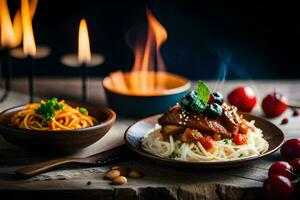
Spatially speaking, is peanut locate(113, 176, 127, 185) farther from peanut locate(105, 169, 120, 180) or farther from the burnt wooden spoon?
the burnt wooden spoon

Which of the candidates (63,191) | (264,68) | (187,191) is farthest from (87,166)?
(264,68)

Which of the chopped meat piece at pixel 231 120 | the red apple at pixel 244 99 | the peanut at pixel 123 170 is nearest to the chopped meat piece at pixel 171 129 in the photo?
the chopped meat piece at pixel 231 120

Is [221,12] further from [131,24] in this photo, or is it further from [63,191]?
[63,191]

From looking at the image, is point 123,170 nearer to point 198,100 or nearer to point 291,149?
point 198,100

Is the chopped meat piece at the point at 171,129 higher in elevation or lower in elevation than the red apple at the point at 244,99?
higher

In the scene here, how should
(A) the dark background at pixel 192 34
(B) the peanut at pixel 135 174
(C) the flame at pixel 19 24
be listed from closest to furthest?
(B) the peanut at pixel 135 174 < (C) the flame at pixel 19 24 < (A) the dark background at pixel 192 34

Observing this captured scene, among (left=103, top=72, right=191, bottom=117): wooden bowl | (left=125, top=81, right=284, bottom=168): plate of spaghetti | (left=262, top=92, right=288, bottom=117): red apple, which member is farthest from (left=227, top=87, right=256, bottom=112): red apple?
(left=125, top=81, right=284, bottom=168): plate of spaghetti

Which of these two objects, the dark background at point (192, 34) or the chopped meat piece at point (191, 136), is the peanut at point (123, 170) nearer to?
the chopped meat piece at point (191, 136)

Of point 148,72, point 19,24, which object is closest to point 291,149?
point 148,72
